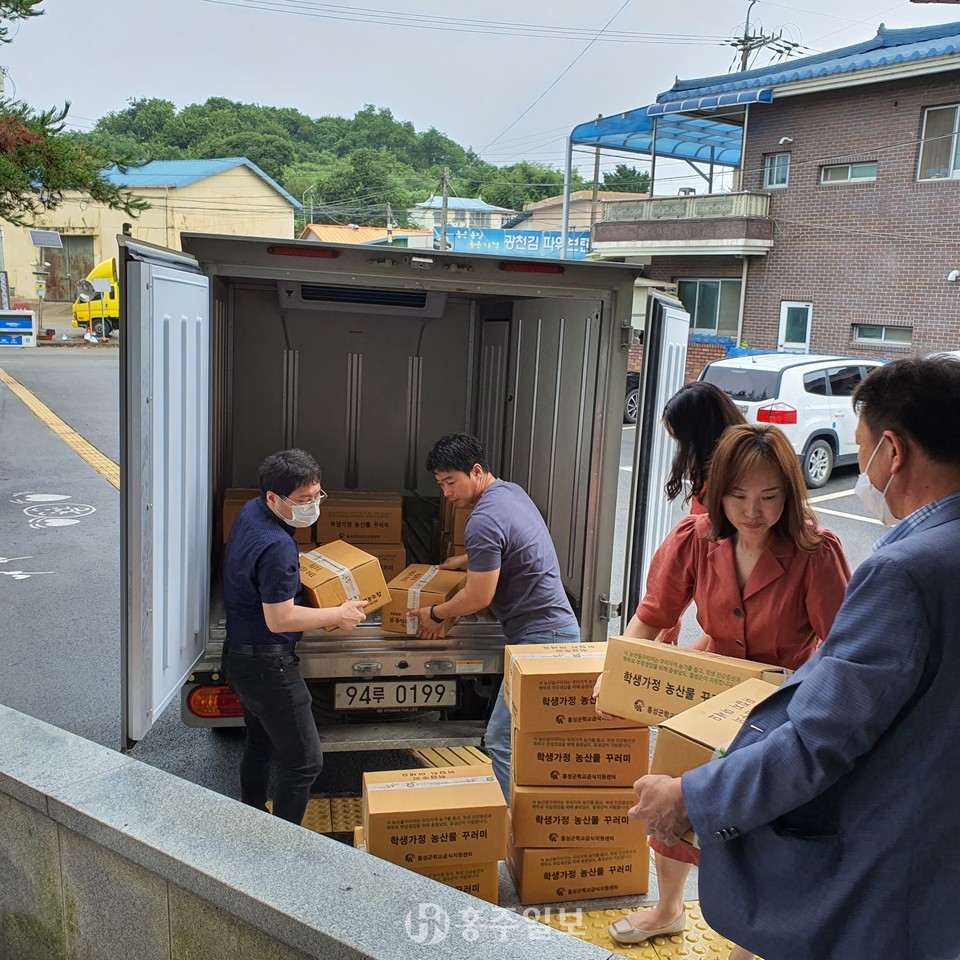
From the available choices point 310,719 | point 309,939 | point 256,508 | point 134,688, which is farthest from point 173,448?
point 309,939

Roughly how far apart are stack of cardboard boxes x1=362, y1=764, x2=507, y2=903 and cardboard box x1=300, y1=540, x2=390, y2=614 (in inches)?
35.3

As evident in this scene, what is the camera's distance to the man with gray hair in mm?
1661

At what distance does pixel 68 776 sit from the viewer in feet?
9.06

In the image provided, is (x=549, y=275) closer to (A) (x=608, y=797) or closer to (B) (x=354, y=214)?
(A) (x=608, y=797)

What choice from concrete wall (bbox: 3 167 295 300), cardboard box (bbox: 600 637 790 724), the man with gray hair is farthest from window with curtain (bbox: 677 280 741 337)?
concrete wall (bbox: 3 167 295 300)

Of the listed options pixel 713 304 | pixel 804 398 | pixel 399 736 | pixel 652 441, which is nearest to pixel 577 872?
pixel 399 736

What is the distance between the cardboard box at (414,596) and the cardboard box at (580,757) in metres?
0.88

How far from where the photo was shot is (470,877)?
10.5ft

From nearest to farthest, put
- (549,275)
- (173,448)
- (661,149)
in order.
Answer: (173,448), (549,275), (661,149)

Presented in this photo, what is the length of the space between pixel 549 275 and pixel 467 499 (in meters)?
1.04

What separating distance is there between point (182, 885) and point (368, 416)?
14.4 ft

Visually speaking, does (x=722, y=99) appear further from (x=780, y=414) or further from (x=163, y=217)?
(x=163, y=217)

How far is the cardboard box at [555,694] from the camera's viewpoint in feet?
10.5

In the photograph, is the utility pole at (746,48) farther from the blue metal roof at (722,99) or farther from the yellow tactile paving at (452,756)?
the yellow tactile paving at (452,756)
